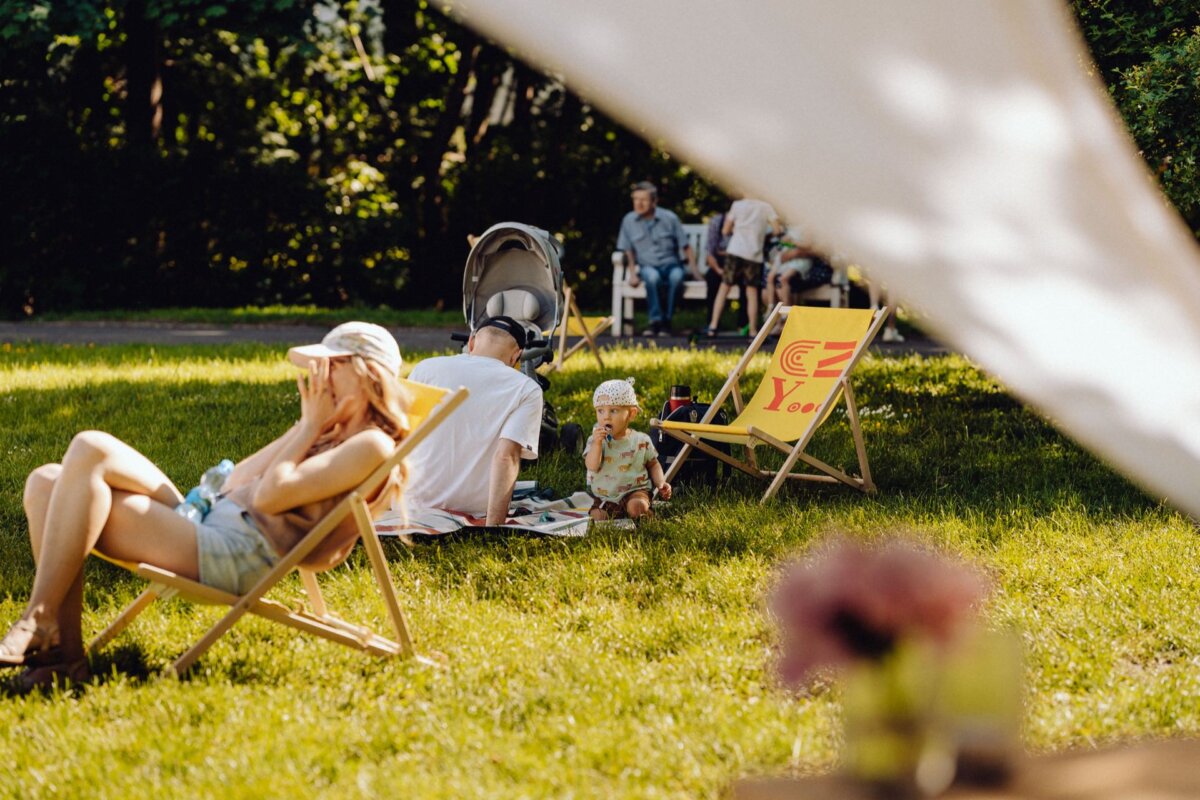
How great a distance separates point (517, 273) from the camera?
25.9 feet

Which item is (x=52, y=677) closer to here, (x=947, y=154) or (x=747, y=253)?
(x=947, y=154)

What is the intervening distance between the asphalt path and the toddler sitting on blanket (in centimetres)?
586

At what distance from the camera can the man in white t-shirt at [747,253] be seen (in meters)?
13.2

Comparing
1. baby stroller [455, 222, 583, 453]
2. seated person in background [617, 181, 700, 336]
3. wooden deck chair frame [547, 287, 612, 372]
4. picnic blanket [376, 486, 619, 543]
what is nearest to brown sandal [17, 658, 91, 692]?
picnic blanket [376, 486, 619, 543]

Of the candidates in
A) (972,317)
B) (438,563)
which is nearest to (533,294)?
Result: (438,563)

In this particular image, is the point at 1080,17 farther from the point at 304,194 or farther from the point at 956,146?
the point at 304,194

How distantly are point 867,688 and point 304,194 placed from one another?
16693 mm

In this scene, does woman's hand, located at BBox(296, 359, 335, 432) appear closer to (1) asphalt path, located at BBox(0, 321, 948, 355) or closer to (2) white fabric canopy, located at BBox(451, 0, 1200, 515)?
(2) white fabric canopy, located at BBox(451, 0, 1200, 515)

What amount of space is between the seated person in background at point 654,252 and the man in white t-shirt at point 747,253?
656mm

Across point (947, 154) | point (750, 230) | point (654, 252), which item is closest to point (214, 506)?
point (947, 154)

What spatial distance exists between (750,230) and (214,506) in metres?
9.69

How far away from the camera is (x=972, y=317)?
87.3 inches

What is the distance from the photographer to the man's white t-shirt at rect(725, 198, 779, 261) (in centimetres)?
1319

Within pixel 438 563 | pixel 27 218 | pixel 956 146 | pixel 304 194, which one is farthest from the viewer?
pixel 304 194
